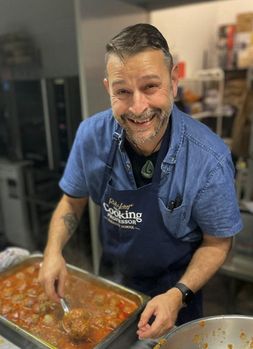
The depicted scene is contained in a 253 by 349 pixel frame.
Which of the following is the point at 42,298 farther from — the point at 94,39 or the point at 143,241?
the point at 94,39

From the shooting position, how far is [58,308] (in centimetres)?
119

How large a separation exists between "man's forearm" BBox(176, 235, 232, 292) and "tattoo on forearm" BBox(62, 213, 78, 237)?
53 centimetres

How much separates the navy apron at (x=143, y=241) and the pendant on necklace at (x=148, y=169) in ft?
0.14

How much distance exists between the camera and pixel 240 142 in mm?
2520

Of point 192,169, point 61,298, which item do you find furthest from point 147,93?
point 61,298

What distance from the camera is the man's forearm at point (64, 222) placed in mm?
1301

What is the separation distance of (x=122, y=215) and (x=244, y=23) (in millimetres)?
2946

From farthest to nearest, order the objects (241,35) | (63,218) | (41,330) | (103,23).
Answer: (241,35) → (103,23) → (63,218) → (41,330)

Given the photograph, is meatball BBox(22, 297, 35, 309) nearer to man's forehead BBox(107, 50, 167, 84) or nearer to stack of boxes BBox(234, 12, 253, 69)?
man's forehead BBox(107, 50, 167, 84)

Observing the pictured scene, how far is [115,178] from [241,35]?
2.76 metres

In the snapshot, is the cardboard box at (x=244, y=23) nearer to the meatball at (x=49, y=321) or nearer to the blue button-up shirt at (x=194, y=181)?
the blue button-up shirt at (x=194, y=181)

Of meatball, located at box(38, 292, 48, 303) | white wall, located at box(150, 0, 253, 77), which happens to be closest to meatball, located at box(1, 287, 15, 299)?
meatball, located at box(38, 292, 48, 303)

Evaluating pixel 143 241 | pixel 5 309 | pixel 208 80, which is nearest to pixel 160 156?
pixel 143 241

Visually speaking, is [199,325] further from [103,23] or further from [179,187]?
[103,23]
